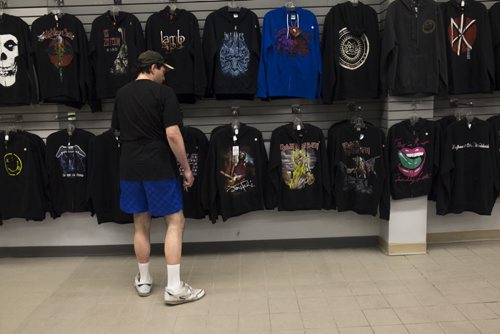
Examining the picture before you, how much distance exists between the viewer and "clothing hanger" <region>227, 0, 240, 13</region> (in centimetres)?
384

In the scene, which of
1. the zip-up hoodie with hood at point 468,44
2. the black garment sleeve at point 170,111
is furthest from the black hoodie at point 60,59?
the zip-up hoodie with hood at point 468,44

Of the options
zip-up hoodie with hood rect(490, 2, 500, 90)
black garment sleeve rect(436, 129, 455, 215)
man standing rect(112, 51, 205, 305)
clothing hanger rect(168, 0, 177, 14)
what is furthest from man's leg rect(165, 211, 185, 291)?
zip-up hoodie with hood rect(490, 2, 500, 90)

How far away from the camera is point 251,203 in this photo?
3934 millimetres

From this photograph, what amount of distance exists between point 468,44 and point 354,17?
1039mm

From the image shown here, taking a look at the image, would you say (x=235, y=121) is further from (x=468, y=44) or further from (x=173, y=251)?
(x=468, y=44)

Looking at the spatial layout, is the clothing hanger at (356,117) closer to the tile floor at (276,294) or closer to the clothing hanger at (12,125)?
the tile floor at (276,294)

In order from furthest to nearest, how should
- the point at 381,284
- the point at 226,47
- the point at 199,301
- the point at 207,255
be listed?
the point at 207,255 → the point at 226,47 → the point at 381,284 → the point at 199,301

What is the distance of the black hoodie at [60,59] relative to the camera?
3.84m

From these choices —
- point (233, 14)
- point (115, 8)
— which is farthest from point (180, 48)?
point (115, 8)

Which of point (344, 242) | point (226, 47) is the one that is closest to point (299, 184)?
point (344, 242)

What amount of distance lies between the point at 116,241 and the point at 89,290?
0.82 metres

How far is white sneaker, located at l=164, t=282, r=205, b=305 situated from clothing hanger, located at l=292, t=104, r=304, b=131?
5.36ft

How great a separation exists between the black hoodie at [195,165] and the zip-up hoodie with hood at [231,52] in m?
0.42

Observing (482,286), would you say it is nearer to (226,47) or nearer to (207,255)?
(207,255)
